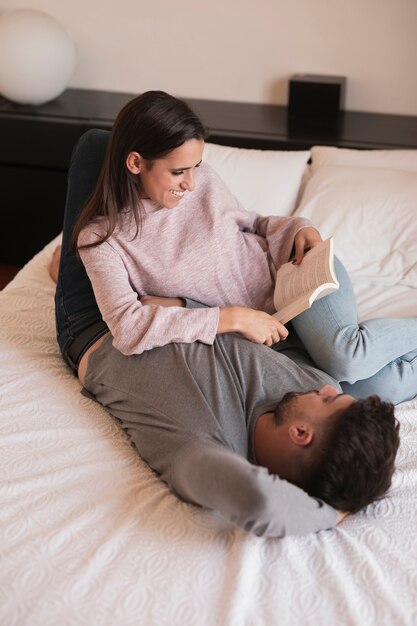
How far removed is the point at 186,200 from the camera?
73.5 inches

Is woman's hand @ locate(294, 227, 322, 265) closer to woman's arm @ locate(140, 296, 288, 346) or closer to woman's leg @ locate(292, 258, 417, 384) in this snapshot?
woman's leg @ locate(292, 258, 417, 384)

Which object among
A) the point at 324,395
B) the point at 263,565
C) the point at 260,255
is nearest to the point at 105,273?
the point at 260,255

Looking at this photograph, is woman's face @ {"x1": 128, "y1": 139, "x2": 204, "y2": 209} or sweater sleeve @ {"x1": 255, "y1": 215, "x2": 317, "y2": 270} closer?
woman's face @ {"x1": 128, "y1": 139, "x2": 204, "y2": 209}

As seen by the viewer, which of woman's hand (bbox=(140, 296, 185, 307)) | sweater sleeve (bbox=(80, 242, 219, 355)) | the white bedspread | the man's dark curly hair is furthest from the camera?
woman's hand (bbox=(140, 296, 185, 307))

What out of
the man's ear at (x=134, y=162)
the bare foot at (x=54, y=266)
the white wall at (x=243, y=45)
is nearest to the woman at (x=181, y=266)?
the man's ear at (x=134, y=162)

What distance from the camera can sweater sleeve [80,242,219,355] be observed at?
5.30 ft

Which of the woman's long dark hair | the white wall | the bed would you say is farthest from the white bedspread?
the white wall

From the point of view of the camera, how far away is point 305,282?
172cm

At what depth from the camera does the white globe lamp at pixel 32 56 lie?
2781 mm

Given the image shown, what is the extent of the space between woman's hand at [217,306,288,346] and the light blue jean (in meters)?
0.11

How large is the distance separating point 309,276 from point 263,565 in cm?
67

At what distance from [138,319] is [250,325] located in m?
0.24

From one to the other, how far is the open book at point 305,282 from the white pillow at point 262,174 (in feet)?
1.86

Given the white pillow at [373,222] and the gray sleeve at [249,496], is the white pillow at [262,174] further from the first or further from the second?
the gray sleeve at [249,496]
